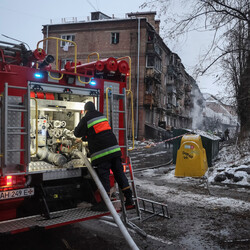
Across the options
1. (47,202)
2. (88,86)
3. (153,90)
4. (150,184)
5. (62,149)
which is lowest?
(150,184)

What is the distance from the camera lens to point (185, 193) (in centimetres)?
832

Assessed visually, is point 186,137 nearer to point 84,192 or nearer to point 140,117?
point 84,192

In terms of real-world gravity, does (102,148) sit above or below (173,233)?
above

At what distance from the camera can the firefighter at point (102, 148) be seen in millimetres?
4664

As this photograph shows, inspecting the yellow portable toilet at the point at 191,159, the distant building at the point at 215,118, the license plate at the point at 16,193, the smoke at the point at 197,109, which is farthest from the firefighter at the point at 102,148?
the smoke at the point at 197,109

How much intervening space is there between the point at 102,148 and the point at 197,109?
6693cm

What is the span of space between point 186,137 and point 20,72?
299 inches

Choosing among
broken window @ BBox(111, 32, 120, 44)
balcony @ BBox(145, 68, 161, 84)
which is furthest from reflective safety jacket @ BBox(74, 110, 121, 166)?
broken window @ BBox(111, 32, 120, 44)

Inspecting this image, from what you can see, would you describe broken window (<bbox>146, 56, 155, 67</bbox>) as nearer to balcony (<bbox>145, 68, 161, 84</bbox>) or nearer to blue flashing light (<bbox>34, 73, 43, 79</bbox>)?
balcony (<bbox>145, 68, 161, 84</bbox>)

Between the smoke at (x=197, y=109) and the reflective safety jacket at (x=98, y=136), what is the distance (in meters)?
61.8

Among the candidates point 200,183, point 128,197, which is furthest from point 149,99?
point 128,197

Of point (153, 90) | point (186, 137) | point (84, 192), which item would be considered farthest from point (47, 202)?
point (153, 90)

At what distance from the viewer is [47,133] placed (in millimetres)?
5934

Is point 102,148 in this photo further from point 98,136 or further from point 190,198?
point 190,198
